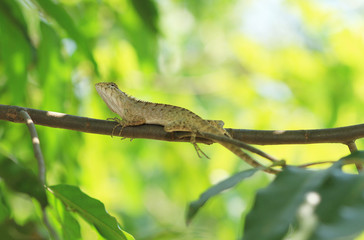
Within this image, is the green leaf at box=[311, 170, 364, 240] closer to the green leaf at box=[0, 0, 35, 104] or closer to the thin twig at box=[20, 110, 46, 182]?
the thin twig at box=[20, 110, 46, 182]

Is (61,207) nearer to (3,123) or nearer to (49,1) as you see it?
(49,1)

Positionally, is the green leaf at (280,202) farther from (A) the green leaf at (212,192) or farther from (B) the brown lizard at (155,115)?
(B) the brown lizard at (155,115)

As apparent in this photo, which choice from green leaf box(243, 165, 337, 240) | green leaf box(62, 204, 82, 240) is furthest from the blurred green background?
green leaf box(243, 165, 337, 240)

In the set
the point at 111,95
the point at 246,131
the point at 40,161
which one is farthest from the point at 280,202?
the point at 111,95

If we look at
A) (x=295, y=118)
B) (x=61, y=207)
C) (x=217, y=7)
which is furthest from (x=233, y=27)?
(x=61, y=207)

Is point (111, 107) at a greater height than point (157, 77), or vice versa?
point (157, 77)
